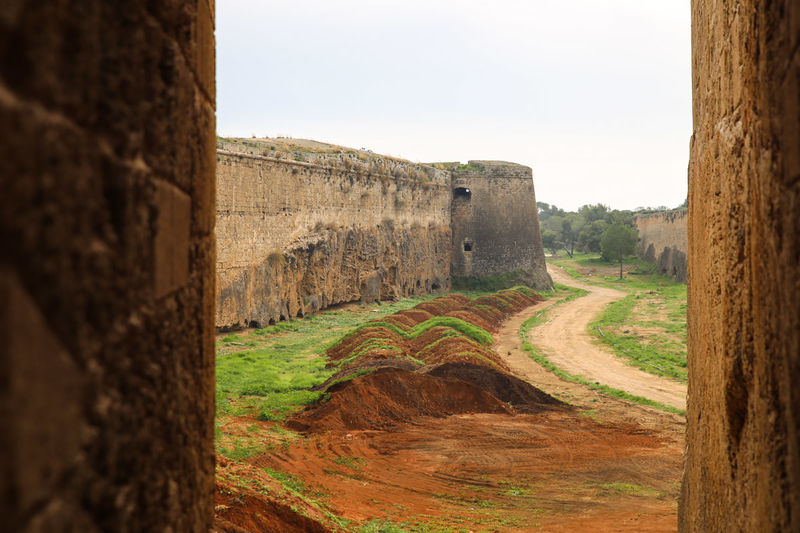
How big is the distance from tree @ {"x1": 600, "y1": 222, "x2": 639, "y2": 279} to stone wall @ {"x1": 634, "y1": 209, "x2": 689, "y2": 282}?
1.53m

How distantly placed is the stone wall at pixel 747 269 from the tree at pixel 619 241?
42929 mm

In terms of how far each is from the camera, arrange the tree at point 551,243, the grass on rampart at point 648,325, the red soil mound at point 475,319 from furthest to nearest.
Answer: the tree at point 551,243, the red soil mound at point 475,319, the grass on rampart at point 648,325

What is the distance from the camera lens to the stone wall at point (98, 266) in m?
0.99

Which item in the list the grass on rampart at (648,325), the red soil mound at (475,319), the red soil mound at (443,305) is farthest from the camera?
the red soil mound at (443,305)

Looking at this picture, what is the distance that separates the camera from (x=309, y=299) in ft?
75.7

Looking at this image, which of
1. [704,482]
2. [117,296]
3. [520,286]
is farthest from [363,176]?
[117,296]

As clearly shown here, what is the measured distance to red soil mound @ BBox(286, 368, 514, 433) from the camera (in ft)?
37.2

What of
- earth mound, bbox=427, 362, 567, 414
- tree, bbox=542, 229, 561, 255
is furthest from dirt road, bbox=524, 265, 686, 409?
tree, bbox=542, 229, 561, 255

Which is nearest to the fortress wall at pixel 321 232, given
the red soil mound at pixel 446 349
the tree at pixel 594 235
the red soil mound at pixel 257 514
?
the red soil mound at pixel 446 349

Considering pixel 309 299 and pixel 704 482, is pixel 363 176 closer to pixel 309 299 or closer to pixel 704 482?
pixel 309 299

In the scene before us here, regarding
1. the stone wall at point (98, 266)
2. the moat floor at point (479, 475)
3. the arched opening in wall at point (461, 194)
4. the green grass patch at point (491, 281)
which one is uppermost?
the arched opening in wall at point (461, 194)

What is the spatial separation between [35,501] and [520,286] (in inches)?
1313

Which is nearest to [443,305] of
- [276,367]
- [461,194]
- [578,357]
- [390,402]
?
[578,357]

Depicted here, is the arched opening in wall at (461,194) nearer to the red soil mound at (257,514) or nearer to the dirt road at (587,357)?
the dirt road at (587,357)
